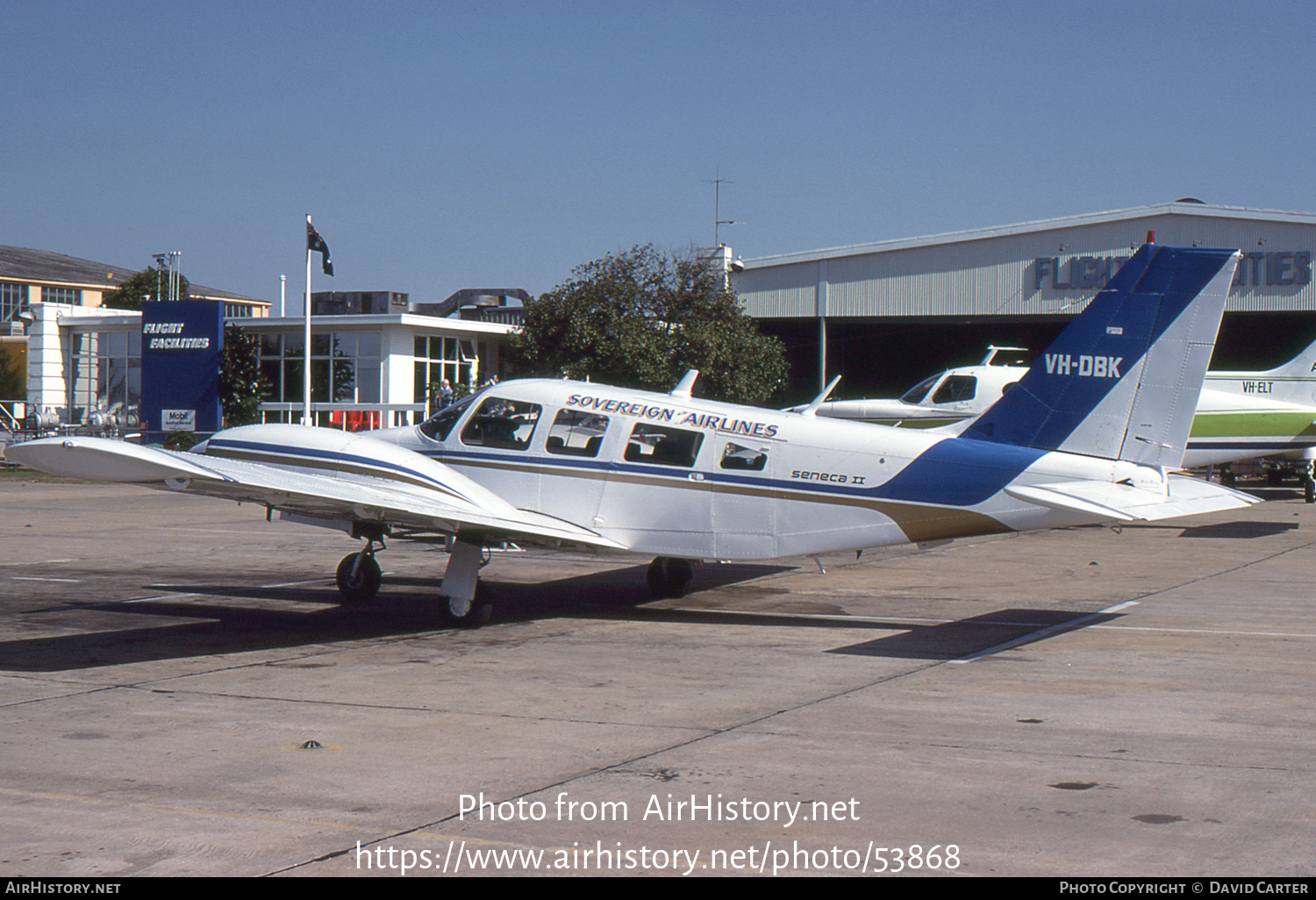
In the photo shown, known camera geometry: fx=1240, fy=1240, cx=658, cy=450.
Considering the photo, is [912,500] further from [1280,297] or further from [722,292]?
[1280,297]

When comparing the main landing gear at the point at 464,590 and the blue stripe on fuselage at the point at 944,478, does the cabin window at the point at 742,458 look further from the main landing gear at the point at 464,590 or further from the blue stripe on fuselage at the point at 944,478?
the main landing gear at the point at 464,590

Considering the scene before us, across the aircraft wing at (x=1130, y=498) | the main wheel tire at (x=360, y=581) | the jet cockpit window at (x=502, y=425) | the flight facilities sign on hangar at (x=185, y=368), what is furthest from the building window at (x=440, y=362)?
the aircraft wing at (x=1130, y=498)

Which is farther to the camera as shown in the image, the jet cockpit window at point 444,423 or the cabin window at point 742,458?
the jet cockpit window at point 444,423

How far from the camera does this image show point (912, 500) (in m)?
11.4

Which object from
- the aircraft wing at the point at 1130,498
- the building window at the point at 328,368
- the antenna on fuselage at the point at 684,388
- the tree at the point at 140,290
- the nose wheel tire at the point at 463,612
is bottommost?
the nose wheel tire at the point at 463,612

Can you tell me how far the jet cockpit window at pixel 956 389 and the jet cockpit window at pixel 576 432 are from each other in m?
15.0

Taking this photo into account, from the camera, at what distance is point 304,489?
10.1 metres

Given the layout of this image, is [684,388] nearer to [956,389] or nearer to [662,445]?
[662,445]

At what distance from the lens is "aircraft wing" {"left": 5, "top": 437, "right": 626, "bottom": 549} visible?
8664mm

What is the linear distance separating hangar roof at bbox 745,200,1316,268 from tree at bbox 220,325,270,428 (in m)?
18.1

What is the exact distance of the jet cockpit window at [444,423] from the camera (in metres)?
12.9

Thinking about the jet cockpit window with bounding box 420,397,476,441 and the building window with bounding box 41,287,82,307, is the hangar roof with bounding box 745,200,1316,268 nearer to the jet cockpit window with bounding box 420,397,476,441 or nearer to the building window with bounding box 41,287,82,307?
the jet cockpit window with bounding box 420,397,476,441
